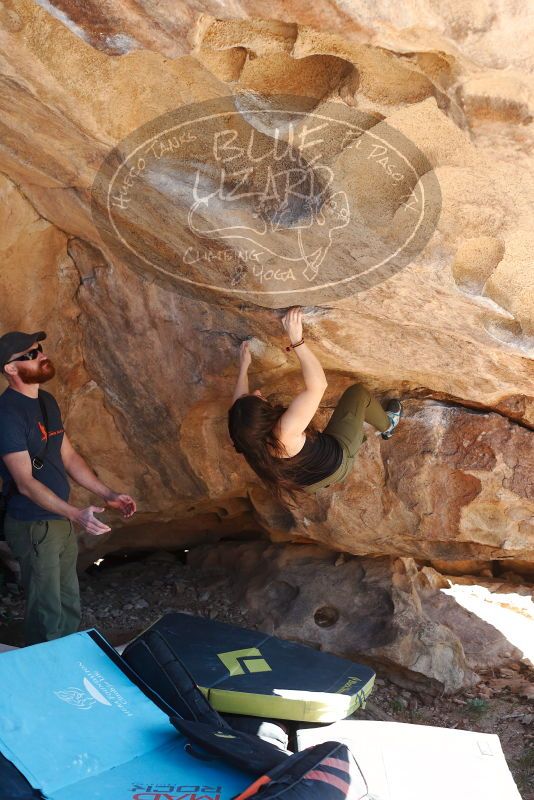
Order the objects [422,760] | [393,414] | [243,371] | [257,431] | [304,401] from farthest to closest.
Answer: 1. [393,414]
2. [243,371]
3. [257,431]
4. [304,401]
5. [422,760]

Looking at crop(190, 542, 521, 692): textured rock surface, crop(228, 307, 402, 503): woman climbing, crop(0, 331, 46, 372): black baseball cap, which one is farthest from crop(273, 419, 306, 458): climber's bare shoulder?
crop(190, 542, 521, 692): textured rock surface

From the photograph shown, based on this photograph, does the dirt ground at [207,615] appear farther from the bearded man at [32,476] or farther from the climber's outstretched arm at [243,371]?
the climber's outstretched arm at [243,371]

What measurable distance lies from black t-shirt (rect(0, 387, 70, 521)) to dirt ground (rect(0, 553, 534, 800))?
144 cm

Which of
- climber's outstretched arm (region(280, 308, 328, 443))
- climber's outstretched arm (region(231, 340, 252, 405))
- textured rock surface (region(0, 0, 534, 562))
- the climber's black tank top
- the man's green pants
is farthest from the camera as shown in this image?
climber's outstretched arm (region(231, 340, 252, 405))

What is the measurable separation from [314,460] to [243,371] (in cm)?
55

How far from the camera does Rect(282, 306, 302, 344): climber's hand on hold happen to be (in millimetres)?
3244

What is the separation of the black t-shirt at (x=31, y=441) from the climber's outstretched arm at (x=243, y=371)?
2.66 ft

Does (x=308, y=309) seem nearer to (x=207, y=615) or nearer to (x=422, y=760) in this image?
(x=422, y=760)

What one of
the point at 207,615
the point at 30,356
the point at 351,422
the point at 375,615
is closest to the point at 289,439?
the point at 351,422

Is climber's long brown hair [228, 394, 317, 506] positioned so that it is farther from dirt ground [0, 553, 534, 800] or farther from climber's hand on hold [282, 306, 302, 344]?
dirt ground [0, 553, 534, 800]

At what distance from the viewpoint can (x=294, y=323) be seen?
3.28m

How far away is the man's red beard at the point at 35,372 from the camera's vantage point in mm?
3312

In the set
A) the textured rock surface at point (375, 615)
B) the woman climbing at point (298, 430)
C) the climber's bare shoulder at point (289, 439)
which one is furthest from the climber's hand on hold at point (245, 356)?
the textured rock surface at point (375, 615)

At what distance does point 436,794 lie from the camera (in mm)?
2609
